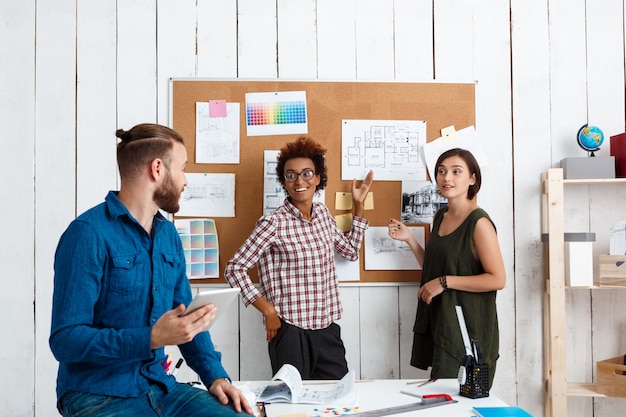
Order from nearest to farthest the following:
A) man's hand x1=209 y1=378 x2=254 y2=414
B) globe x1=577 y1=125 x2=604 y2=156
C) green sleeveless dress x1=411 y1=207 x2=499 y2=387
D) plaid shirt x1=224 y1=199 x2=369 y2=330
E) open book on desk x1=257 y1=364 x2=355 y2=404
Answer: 1. man's hand x1=209 y1=378 x2=254 y2=414
2. open book on desk x1=257 y1=364 x2=355 y2=404
3. green sleeveless dress x1=411 y1=207 x2=499 y2=387
4. plaid shirt x1=224 y1=199 x2=369 y2=330
5. globe x1=577 y1=125 x2=604 y2=156

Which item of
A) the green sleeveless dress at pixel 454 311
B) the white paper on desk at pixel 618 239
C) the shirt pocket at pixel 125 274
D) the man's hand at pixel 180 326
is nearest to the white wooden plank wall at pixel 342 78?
the white paper on desk at pixel 618 239

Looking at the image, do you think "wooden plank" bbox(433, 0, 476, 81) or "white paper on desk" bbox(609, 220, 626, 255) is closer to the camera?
"white paper on desk" bbox(609, 220, 626, 255)

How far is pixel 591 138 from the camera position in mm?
3029

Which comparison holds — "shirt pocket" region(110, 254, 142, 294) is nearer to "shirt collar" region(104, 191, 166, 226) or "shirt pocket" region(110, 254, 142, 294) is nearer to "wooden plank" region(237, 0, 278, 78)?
"shirt collar" region(104, 191, 166, 226)

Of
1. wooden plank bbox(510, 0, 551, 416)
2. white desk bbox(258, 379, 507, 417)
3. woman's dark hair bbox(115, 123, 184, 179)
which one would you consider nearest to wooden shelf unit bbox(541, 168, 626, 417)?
wooden plank bbox(510, 0, 551, 416)

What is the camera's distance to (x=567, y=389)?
300 cm

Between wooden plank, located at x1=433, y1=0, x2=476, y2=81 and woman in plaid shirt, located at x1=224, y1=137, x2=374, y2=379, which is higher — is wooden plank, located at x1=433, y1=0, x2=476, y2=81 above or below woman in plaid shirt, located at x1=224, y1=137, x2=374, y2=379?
above

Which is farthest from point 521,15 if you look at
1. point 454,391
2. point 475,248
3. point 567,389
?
point 454,391

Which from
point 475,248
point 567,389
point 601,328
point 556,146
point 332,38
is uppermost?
point 332,38

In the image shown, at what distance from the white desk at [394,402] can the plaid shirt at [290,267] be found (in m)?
0.90

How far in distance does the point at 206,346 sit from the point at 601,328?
225cm

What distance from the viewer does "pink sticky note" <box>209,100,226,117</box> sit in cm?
311

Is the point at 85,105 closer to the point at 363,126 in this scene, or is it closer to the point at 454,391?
the point at 363,126

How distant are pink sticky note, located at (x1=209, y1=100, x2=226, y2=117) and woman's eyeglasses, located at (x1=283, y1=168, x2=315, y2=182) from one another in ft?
1.73
